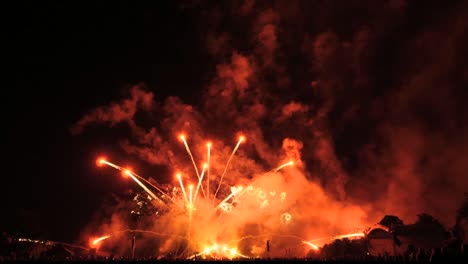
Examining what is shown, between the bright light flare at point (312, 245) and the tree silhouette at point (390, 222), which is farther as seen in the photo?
the bright light flare at point (312, 245)

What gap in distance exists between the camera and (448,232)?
124 ft

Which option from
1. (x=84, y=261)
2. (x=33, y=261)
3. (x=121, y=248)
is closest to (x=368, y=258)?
(x=84, y=261)

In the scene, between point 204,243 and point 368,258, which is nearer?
point 368,258

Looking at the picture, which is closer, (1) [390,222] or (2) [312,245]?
(1) [390,222]

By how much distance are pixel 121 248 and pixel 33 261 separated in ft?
122

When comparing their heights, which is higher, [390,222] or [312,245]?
[390,222]

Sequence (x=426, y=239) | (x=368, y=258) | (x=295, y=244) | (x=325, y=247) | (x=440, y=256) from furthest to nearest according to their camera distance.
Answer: (x=295, y=244)
(x=325, y=247)
(x=426, y=239)
(x=368, y=258)
(x=440, y=256)

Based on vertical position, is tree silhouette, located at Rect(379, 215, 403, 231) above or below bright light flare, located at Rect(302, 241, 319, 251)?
above

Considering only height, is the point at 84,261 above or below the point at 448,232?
below

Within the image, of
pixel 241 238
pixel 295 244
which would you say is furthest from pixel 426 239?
pixel 241 238

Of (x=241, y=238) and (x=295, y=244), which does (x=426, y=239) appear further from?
(x=241, y=238)

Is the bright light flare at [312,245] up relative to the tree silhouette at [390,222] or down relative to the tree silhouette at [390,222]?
down

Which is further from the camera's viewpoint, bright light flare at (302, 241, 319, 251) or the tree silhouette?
bright light flare at (302, 241, 319, 251)

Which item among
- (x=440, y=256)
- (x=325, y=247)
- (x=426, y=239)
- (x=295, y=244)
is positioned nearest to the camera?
(x=440, y=256)
